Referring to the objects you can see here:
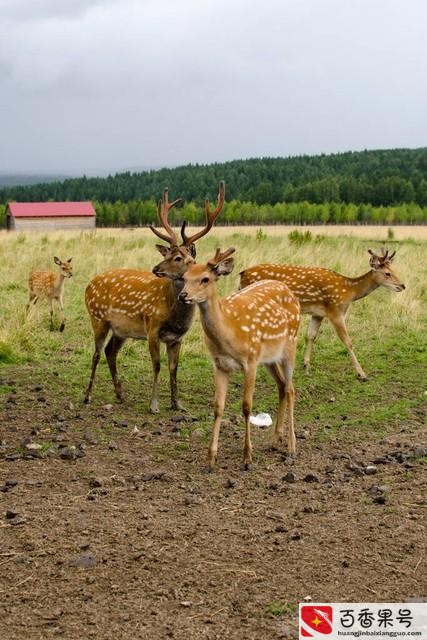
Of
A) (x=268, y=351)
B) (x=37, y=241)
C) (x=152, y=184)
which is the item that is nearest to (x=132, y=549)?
(x=268, y=351)

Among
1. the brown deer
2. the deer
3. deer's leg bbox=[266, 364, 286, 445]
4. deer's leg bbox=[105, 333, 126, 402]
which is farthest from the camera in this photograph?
the brown deer

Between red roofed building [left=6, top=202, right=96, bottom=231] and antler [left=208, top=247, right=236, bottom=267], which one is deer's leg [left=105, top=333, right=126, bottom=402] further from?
red roofed building [left=6, top=202, right=96, bottom=231]

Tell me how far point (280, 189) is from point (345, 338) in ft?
220

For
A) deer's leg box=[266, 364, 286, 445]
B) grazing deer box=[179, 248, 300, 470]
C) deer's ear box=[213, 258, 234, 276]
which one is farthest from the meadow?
deer's ear box=[213, 258, 234, 276]

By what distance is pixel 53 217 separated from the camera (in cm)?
6325

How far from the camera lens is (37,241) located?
25719 millimetres

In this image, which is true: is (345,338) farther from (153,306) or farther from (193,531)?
(193,531)

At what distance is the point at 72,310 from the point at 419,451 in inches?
321

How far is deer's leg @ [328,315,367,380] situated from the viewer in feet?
31.9

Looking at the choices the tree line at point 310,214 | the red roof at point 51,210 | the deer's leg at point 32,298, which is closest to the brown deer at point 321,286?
the deer's leg at point 32,298

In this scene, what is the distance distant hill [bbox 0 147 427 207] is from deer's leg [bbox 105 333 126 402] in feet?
200

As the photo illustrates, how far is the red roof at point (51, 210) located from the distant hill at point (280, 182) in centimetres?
1193

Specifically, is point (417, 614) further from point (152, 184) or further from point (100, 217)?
point (152, 184)

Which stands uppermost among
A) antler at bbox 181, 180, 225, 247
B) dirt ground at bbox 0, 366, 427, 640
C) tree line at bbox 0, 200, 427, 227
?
antler at bbox 181, 180, 225, 247
